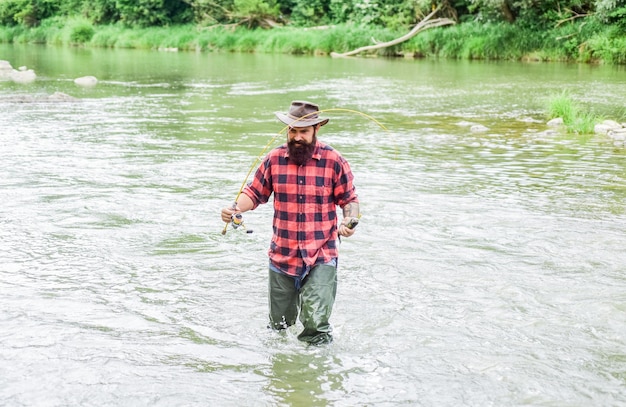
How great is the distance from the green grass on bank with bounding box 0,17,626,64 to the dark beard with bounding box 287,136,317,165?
2532 cm

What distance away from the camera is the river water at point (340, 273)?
473 centimetres

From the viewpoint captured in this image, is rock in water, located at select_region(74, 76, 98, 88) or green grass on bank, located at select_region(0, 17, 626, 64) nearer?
rock in water, located at select_region(74, 76, 98, 88)

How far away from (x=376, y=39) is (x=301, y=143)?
107 ft

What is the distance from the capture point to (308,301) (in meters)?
4.88

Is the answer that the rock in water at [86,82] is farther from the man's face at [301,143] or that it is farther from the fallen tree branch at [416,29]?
the man's face at [301,143]

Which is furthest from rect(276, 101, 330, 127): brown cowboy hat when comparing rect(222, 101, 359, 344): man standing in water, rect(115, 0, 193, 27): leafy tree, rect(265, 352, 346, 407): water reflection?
rect(115, 0, 193, 27): leafy tree

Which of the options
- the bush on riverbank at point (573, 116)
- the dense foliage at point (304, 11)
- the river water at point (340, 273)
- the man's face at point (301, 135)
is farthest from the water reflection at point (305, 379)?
the dense foliage at point (304, 11)

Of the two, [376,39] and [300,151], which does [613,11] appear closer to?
[376,39]

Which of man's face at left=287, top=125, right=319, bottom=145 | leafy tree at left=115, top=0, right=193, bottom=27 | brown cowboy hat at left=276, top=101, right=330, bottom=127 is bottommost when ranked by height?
man's face at left=287, top=125, right=319, bottom=145

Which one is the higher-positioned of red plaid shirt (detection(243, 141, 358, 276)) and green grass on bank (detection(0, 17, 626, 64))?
green grass on bank (detection(0, 17, 626, 64))

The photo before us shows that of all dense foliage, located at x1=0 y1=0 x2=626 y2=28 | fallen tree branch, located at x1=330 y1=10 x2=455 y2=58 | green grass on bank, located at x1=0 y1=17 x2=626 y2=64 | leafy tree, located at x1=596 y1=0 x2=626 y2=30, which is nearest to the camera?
leafy tree, located at x1=596 y1=0 x2=626 y2=30

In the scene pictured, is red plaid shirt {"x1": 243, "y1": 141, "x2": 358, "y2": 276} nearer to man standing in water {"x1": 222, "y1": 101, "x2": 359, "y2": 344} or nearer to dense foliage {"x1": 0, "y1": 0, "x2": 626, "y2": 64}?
man standing in water {"x1": 222, "y1": 101, "x2": 359, "y2": 344}

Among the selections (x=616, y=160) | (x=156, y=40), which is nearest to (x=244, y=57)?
(x=156, y=40)

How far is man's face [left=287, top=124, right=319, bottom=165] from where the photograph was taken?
474cm
